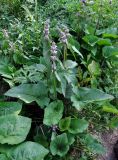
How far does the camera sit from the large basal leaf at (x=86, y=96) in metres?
2.64

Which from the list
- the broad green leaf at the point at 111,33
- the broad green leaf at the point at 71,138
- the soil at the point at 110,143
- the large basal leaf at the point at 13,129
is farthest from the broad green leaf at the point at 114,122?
the broad green leaf at the point at 111,33

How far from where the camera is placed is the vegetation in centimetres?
251

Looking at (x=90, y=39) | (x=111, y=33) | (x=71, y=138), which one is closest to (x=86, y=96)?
(x=71, y=138)

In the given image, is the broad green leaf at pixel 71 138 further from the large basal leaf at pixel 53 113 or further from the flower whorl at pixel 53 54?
the flower whorl at pixel 53 54

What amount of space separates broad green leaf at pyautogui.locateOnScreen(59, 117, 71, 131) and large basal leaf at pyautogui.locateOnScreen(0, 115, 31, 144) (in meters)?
0.27

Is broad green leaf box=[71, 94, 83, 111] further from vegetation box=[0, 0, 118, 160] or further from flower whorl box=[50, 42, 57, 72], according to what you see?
flower whorl box=[50, 42, 57, 72]

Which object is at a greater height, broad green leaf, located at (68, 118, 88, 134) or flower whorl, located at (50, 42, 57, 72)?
flower whorl, located at (50, 42, 57, 72)

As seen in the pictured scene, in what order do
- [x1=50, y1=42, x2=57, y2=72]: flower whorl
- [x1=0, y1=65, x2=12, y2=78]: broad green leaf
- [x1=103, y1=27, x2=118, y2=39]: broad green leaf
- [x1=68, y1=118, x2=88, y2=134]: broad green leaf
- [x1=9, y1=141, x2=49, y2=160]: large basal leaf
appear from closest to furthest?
[x1=9, y1=141, x2=49, y2=160]: large basal leaf
[x1=50, y1=42, x2=57, y2=72]: flower whorl
[x1=68, y1=118, x2=88, y2=134]: broad green leaf
[x1=0, y1=65, x2=12, y2=78]: broad green leaf
[x1=103, y1=27, x2=118, y2=39]: broad green leaf

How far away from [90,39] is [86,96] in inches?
33.1

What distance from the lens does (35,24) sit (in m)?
3.39

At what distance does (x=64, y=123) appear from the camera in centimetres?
263

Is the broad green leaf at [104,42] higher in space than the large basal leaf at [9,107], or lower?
higher

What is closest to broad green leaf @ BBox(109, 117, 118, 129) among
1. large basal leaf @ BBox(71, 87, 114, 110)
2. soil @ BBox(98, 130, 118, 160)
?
soil @ BBox(98, 130, 118, 160)

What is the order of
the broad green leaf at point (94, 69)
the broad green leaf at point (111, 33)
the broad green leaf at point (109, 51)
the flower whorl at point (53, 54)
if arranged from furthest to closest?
the broad green leaf at point (111, 33) → the broad green leaf at point (109, 51) → the broad green leaf at point (94, 69) → the flower whorl at point (53, 54)
